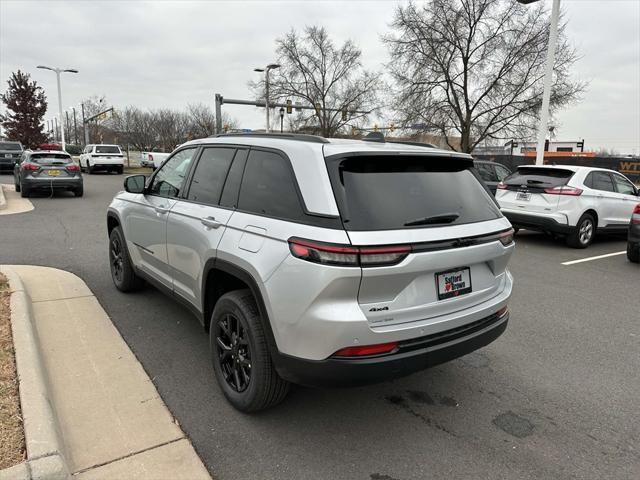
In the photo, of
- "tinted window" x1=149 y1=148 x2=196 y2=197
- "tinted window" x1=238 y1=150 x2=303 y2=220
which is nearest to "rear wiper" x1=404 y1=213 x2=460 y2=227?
"tinted window" x1=238 y1=150 x2=303 y2=220

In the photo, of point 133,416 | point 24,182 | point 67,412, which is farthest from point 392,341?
point 24,182

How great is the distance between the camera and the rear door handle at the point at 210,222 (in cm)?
329

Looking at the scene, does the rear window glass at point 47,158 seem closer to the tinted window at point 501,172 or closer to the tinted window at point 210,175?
the tinted window at point 501,172

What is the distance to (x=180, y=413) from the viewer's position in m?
3.14

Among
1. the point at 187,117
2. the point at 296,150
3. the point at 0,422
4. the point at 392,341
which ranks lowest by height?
the point at 0,422

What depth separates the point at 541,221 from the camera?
9289mm

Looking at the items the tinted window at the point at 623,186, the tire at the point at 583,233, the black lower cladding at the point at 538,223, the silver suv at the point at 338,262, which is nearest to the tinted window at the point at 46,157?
the black lower cladding at the point at 538,223

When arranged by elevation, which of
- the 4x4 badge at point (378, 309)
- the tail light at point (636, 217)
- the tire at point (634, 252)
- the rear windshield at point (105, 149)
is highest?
the rear windshield at point (105, 149)

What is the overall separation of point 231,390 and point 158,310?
6.89ft

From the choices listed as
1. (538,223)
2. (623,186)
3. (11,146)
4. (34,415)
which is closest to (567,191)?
(538,223)

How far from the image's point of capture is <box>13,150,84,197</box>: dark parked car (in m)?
15.2

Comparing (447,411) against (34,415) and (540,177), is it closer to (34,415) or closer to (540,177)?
(34,415)

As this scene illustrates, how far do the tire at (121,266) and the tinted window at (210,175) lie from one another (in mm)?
1777

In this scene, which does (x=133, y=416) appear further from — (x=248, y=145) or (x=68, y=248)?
(x=68, y=248)
